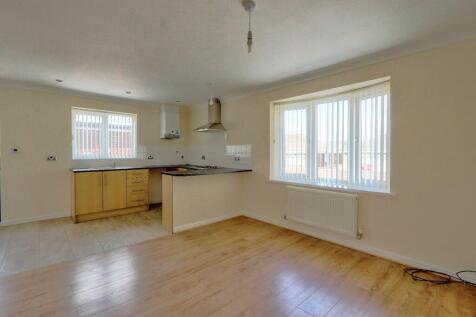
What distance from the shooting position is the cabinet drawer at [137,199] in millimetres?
4410

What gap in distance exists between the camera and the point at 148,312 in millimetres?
1710

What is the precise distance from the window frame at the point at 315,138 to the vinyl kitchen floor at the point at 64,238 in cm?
212

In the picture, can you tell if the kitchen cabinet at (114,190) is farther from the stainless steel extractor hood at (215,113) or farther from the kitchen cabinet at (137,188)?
the stainless steel extractor hood at (215,113)

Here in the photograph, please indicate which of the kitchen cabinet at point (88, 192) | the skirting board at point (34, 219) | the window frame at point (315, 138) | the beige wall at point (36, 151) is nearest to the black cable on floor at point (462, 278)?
the window frame at point (315, 138)

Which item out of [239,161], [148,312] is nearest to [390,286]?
[148,312]

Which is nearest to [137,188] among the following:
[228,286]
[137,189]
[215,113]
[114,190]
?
[137,189]

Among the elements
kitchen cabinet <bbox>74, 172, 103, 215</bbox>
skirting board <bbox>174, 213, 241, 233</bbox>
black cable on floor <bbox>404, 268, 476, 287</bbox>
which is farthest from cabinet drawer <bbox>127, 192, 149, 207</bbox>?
black cable on floor <bbox>404, 268, 476, 287</bbox>

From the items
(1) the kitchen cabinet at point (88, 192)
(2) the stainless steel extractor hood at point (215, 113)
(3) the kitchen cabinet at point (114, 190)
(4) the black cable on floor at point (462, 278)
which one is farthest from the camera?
(2) the stainless steel extractor hood at point (215, 113)

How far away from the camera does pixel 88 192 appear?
12.9 feet

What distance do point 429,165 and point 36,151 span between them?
5.58 metres

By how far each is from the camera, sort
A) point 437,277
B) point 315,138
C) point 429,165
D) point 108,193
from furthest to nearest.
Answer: point 108,193
point 315,138
point 429,165
point 437,277

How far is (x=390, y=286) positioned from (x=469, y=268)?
79 cm

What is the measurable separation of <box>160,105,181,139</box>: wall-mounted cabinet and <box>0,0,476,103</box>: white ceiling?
1.92m

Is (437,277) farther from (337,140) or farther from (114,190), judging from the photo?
(114,190)
